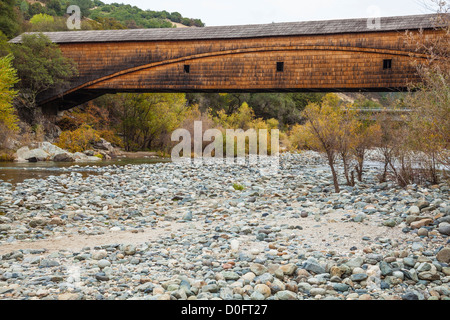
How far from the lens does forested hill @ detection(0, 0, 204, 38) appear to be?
25.3 metres

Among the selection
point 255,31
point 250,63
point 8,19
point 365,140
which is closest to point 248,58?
point 250,63

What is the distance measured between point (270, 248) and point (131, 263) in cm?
145

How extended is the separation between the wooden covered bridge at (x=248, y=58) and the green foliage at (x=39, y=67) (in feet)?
1.47

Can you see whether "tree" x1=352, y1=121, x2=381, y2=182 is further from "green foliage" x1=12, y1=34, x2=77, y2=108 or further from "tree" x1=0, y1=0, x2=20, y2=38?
"tree" x1=0, y1=0, x2=20, y2=38

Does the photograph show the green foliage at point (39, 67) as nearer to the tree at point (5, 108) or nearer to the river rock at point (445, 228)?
the tree at point (5, 108)

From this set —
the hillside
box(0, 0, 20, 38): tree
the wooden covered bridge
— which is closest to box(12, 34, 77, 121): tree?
the wooden covered bridge

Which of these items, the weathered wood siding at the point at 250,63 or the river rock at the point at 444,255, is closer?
the river rock at the point at 444,255

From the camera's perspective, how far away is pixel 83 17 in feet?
157

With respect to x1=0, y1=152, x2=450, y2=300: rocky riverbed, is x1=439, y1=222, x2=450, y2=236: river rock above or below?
above

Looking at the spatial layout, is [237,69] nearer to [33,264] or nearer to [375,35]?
[375,35]

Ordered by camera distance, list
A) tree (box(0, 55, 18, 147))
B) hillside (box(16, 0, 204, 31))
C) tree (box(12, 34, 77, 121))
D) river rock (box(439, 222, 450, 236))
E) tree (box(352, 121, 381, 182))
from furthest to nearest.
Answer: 1. hillside (box(16, 0, 204, 31))
2. tree (box(12, 34, 77, 121))
3. tree (box(0, 55, 18, 147))
4. tree (box(352, 121, 381, 182))
5. river rock (box(439, 222, 450, 236))

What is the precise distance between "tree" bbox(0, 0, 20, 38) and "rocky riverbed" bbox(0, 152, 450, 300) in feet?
68.1

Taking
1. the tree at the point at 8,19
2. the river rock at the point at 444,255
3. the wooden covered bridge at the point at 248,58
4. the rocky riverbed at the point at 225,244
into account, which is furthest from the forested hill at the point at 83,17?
the river rock at the point at 444,255

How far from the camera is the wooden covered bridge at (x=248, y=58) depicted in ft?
46.2
